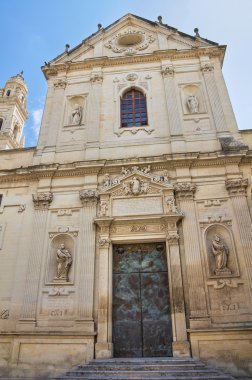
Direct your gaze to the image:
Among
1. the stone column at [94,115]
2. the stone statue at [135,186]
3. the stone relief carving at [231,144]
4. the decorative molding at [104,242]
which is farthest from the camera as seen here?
the stone column at [94,115]

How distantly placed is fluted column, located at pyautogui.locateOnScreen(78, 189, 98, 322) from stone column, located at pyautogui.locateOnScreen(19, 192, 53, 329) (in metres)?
1.41

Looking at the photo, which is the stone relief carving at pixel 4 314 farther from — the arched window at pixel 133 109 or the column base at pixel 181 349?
the arched window at pixel 133 109

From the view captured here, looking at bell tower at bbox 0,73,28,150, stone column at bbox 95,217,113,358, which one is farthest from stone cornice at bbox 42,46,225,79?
bell tower at bbox 0,73,28,150

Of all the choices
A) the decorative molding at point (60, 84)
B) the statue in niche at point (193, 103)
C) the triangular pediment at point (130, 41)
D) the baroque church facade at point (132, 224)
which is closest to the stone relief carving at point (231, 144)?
the baroque church facade at point (132, 224)

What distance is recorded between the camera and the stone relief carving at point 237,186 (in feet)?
36.7

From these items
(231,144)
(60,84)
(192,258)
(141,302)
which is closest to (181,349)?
(141,302)

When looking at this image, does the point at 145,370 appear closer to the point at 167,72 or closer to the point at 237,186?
the point at 237,186

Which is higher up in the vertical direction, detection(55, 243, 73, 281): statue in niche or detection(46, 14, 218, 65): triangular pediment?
detection(46, 14, 218, 65): triangular pediment

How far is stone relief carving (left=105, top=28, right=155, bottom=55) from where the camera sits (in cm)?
1631

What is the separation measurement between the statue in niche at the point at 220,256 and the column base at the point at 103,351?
3.86m

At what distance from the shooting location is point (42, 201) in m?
12.1

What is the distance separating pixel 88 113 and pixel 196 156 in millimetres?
5277

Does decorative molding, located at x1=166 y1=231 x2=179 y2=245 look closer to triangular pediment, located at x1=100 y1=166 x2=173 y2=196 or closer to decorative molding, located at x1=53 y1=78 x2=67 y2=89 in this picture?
triangular pediment, located at x1=100 y1=166 x2=173 y2=196

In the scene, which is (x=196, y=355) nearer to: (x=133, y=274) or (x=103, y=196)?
(x=133, y=274)
